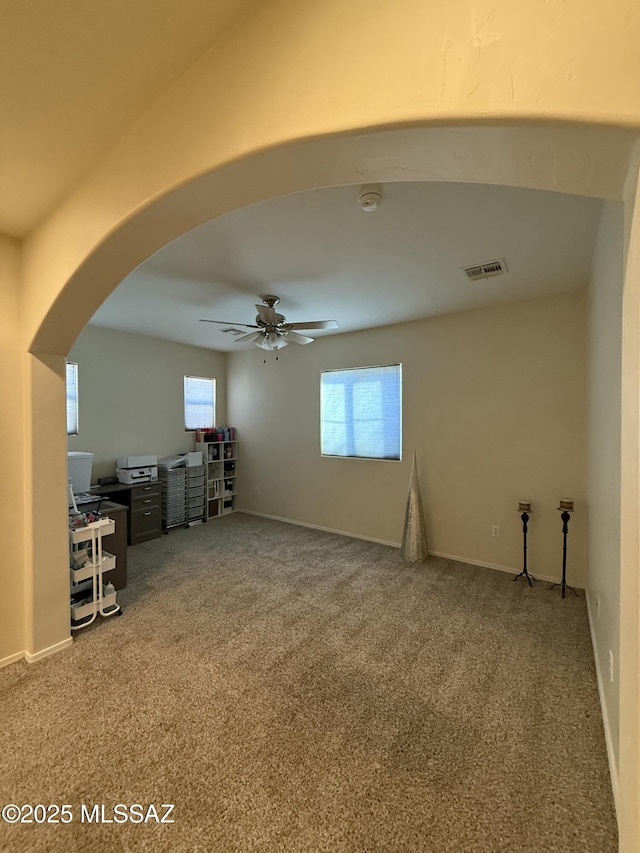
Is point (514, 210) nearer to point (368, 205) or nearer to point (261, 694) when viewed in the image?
point (368, 205)

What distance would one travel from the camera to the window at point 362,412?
14.4 ft

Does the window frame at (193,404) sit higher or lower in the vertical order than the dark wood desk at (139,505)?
higher

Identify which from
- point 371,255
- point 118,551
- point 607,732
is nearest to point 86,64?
point 371,255

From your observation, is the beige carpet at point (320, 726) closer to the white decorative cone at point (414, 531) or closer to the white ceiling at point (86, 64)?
the white decorative cone at point (414, 531)

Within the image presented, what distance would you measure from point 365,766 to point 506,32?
2363 millimetres

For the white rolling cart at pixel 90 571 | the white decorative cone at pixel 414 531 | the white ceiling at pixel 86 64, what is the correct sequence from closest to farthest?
the white ceiling at pixel 86 64 → the white rolling cart at pixel 90 571 → the white decorative cone at pixel 414 531

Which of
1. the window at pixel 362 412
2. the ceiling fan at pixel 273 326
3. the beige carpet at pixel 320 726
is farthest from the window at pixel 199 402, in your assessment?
the beige carpet at pixel 320 726

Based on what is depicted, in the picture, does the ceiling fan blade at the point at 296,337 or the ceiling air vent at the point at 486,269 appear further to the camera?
the ceiling fan blade at the point at 296,337

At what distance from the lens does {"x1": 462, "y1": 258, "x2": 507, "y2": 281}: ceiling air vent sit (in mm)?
2666

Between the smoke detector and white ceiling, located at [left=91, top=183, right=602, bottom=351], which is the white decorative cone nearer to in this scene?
white ceiling, located at [left=91, top=183, right=602, bottom=351]

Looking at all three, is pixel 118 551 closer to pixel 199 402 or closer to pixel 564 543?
pixel 199 402

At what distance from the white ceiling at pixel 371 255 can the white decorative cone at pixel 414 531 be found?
76.9 inches

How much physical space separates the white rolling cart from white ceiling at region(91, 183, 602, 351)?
6.47ft

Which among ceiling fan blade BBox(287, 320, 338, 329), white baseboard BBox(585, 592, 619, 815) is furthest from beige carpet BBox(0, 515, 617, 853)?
ceiling fan blade BBox(287, 320, 338, 329)
